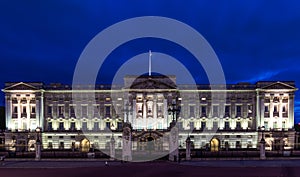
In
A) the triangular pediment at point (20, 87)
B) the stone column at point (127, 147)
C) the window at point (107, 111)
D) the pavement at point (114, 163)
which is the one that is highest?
the triangular pediment at point (20, 87)

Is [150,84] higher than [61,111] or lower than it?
higher

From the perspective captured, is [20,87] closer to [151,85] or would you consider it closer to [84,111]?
[84,111]

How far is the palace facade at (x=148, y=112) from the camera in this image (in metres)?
74.8

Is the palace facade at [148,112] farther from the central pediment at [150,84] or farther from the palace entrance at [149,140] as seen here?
the palace entrance at [149,140]

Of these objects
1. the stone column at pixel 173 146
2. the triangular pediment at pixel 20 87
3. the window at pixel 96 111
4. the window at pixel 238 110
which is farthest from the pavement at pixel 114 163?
the triangular pediment at pixel 20 87

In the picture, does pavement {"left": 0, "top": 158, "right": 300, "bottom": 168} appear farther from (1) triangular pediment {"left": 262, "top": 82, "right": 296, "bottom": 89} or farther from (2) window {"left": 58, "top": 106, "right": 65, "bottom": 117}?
(1) triangular pediment {"left": 262, "top": 82, "right": 296, "bottom": 89}

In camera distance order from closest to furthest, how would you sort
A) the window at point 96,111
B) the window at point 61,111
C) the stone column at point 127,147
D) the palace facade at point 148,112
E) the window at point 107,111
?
the stone column at point 127,147 → the palace facade at point 148,112 → the window at point 96,111 → the window at point 61,111 → the window at point 107,111

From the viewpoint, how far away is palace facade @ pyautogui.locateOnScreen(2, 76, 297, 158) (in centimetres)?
7481

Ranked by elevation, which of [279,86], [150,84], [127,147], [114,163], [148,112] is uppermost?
[150,84]

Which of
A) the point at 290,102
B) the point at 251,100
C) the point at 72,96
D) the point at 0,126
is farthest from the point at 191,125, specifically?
the point at 0,126

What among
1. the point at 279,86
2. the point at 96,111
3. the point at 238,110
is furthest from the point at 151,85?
the point at 279,86

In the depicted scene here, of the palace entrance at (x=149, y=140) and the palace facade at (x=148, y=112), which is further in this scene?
the palace facade at (x=148, y=112)

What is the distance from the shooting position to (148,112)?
248 ft

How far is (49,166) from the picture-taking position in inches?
1644
